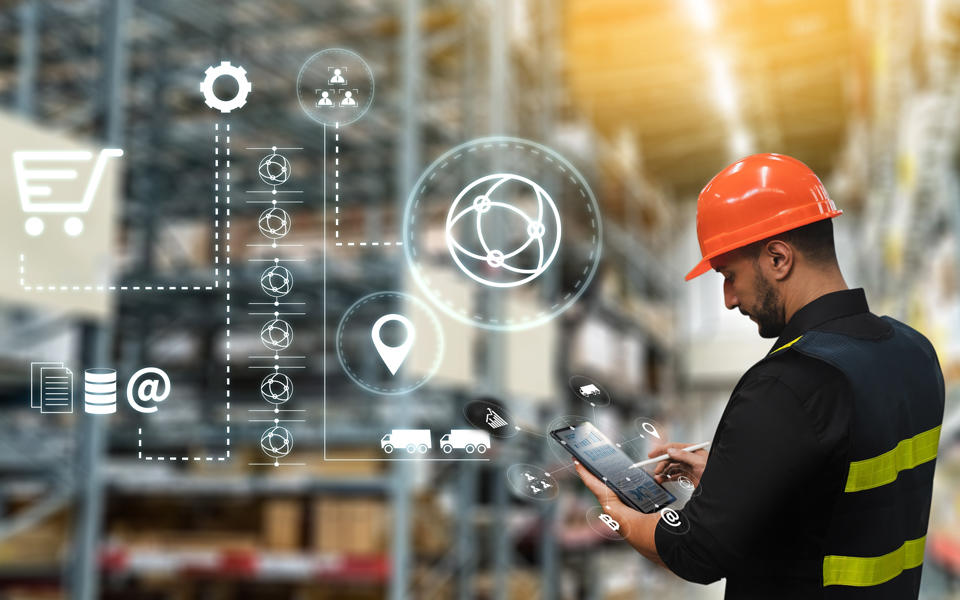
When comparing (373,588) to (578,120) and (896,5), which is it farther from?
(578,120)

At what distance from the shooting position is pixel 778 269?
0.90m

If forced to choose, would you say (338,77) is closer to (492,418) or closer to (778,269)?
(492,418)

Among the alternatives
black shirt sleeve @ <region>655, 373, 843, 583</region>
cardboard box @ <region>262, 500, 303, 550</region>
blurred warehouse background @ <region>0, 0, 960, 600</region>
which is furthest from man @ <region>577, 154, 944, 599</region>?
cardboard box @ <region>262, 500, 303, 550</region>

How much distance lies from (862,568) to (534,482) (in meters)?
0.32

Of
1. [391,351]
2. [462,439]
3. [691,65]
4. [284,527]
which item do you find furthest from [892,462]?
[691,65]

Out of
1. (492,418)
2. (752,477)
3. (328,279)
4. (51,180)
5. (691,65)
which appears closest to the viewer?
(752,477)

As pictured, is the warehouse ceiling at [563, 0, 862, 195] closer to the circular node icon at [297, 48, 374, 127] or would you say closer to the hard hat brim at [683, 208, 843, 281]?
the circular node icon at [297, 48, 374, 127]

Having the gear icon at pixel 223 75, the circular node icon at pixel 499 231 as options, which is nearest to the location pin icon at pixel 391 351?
the circular node icon at pixel 499 231

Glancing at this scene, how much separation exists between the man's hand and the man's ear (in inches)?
10.4

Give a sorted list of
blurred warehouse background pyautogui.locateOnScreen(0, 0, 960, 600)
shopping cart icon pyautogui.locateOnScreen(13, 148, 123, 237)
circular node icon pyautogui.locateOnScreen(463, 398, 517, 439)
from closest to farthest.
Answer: circular node icon pyautogui.locateOnScreen(463, 398, 517, 439), shopping cart icon pyautogui.locateOnScreen(13, 148, 123, 237), blurred warehouse background pyautogui.locateOnScreen(0, 0, 960, 600)

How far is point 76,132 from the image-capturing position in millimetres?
3766

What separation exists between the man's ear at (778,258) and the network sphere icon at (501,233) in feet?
1.15

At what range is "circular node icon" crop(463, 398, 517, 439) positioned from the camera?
97 centimetres

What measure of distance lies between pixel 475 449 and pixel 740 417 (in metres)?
0.55
